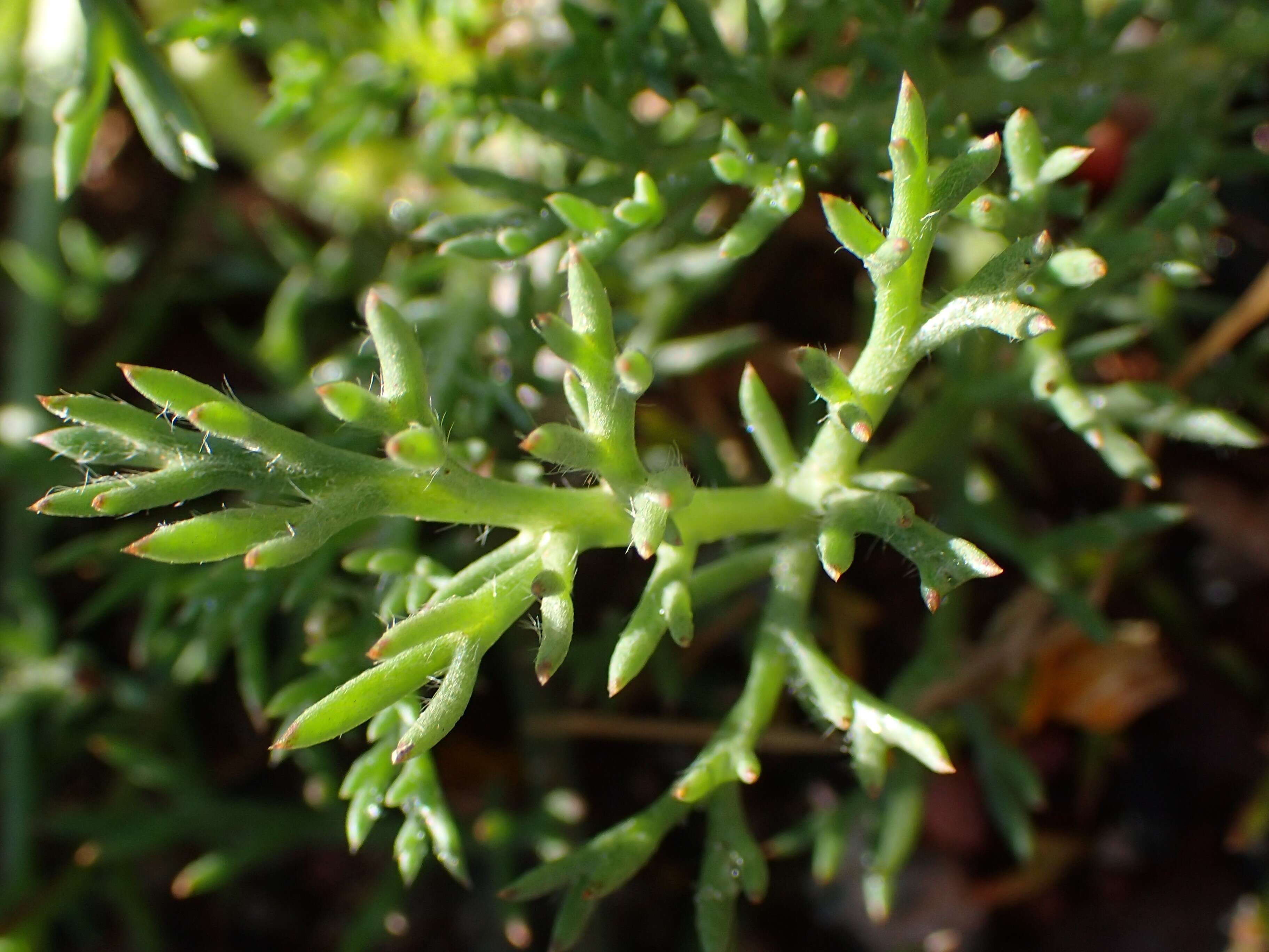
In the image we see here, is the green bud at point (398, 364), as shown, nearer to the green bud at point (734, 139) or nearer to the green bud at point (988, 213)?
the green bud at point (734, 139)

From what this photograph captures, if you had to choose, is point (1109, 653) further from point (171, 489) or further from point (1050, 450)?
point (171, 489)

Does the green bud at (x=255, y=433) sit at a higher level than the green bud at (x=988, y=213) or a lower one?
higher

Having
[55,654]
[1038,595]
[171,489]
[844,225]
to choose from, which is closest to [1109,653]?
[1038,595]

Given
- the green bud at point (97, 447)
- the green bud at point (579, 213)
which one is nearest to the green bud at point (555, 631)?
the green bud at point (97, 447)

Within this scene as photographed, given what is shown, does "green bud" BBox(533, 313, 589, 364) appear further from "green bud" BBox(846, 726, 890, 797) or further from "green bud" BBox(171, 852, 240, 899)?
"green bud" BBox(171, 852, 240, 899)

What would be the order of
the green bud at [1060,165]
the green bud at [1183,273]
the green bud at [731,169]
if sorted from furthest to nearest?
1. the green bud at [1183,273]
2. the green bud at [731,169]
3. the green bud at [1060,165]

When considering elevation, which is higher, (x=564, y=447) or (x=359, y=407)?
(x=359, y=407)

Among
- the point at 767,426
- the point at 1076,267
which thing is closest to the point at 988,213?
the point at 1076,267

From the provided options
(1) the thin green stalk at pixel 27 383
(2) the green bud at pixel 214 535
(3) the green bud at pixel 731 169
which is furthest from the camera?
(1) the thin green stalk at pixel 27 383

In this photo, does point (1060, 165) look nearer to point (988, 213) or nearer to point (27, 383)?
point (988, 213)
